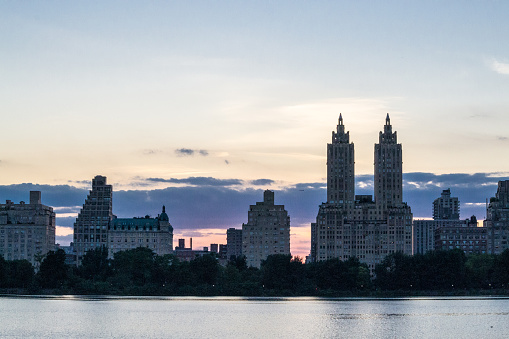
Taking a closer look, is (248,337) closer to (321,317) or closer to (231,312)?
(321,317)

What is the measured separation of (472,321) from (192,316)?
52.1 meters

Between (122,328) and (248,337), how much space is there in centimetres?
2360

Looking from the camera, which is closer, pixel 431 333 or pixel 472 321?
pixel 431 333

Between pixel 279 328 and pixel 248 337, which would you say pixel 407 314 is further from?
pixel 248 337

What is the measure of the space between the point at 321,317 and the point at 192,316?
2432cm

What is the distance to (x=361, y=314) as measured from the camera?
629ft

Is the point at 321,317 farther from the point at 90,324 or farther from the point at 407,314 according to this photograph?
the point at 90,324

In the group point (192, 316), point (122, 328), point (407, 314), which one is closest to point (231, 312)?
point (192, 316)

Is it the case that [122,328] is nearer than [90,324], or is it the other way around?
[122,328]

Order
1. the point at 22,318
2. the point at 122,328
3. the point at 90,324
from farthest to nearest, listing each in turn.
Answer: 1. the point at 22,318
2. the point at 90,324
3. the point at 122,328

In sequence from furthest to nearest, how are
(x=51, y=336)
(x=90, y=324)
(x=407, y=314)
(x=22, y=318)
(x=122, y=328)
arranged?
(x=407, y=314)
(x=22, y=318)
(x=90, y=324)
(x=122, y=328)
(x=51, y=336)

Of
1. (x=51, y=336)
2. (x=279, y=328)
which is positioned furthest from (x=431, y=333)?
(x=51, y=336)

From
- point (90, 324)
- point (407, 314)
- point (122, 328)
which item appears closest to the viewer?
point (122, 328)

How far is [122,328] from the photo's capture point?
150250 millimetres
